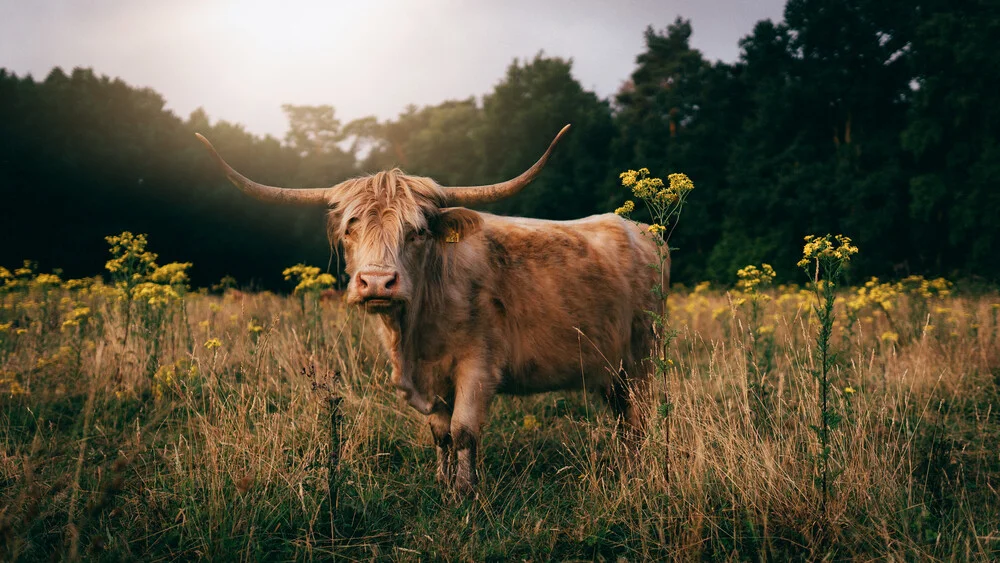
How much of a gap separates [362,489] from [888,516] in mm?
2582

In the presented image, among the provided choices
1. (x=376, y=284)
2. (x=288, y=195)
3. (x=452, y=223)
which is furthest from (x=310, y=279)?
(x=376, y=284)

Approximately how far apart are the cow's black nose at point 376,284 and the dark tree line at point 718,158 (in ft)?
53.1

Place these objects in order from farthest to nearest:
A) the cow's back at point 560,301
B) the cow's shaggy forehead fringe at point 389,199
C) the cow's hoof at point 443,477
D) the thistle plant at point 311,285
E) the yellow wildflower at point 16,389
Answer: the thistle plant at point 311,285 → the yellow wildflower at point 16,389 → the cow's back at point 560,301 → the cow's hoof at point 443,477 → the cow's shaggy forehead fringe at point 389,199

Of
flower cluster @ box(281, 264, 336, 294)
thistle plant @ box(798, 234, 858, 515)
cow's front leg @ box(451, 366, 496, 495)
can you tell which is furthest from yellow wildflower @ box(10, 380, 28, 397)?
thistle plant @ box(798, 234, 858, 515)

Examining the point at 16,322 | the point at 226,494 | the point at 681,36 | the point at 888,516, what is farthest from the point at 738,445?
the point at 681,36

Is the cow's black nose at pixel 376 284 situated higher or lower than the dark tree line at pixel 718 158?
lower

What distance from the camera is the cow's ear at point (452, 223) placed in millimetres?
3760

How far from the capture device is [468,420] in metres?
3.54

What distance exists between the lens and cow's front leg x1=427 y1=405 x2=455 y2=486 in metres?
3.75

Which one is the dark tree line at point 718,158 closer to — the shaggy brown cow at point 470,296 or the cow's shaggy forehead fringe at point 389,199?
the shaggy brown cow at point 470,296

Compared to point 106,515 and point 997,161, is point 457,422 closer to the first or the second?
point 106,515

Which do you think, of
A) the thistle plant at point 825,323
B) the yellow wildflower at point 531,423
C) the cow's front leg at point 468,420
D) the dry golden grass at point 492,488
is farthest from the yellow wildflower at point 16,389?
the thistle plant at point 825,323

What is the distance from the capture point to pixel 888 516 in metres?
2.74

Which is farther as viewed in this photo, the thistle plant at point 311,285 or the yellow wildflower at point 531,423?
the thistle plant at point 311,285
